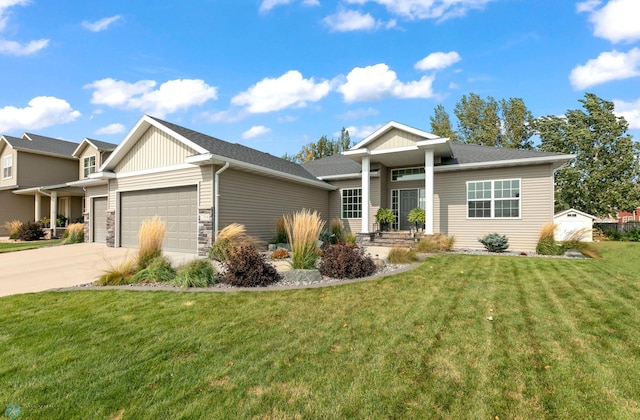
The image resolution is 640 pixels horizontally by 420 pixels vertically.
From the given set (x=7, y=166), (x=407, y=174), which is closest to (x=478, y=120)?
(x=407, y=174)

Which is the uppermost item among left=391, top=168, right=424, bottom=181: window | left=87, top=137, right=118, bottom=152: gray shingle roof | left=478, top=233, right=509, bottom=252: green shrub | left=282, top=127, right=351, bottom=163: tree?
left=282, top=127, right=351, bottom=163: tree

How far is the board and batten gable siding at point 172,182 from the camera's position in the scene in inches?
365

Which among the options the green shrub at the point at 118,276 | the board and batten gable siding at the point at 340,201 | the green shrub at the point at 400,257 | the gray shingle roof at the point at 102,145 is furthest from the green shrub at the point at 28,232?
the green shrub at the point at 400,257

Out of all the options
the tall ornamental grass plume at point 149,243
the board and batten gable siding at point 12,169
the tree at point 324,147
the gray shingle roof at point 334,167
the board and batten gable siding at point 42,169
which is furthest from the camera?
the tree at point 324,147

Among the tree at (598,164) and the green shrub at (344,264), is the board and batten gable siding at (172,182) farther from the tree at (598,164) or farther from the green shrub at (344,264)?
the tree at (598,164)

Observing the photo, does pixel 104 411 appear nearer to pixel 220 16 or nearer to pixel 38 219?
pixel 220 16

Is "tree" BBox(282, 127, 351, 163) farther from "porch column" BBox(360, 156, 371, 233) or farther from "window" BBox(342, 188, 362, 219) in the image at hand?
"porch column" BBox(360, 156, 371, 233)

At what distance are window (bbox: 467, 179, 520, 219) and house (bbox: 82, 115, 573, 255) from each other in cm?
3

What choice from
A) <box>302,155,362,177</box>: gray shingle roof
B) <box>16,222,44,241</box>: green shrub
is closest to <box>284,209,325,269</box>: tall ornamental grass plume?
<box>302,155,362,177</box>: gray shingle roof

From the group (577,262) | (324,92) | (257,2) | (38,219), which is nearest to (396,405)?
(577,262)

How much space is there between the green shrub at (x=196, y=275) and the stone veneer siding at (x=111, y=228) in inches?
330

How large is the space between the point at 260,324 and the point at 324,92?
18165 mm

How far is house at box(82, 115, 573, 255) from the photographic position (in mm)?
9727

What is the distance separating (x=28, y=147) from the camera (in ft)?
64.3
